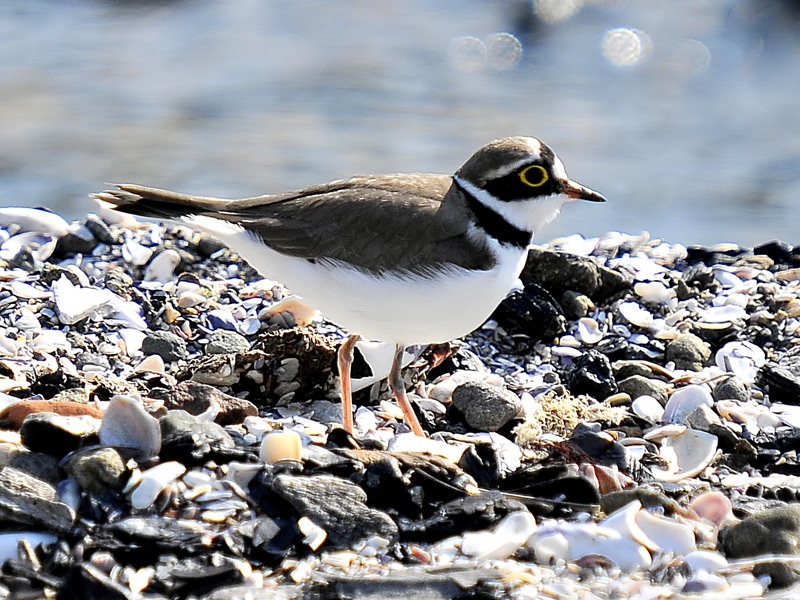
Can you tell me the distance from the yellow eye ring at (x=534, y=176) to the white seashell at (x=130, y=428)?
171cm

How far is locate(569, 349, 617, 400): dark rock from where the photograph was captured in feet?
16.5

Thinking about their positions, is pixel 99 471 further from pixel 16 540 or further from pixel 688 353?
pixel 688 353

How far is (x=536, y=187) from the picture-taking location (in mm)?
4293

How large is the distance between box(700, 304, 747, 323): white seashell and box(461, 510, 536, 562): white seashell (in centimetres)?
270

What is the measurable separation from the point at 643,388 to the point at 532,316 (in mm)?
813

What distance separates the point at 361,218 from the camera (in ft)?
13.9

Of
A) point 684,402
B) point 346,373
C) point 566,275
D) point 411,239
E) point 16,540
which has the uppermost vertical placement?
point 411,239

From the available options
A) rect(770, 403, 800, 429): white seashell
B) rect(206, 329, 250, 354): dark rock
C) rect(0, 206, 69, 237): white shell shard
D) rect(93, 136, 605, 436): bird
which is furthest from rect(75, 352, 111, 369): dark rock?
rect(770, 403, 800, 429): white seashell

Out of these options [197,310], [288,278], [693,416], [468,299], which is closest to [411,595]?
[468,299]

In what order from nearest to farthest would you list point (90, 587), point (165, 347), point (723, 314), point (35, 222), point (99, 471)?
point (90, 587) < point (99, 471) < point (165, 347) < point (723, 314) < point (35, 222)

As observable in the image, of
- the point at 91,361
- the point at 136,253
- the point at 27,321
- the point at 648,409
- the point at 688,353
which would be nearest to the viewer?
the point at 648,409

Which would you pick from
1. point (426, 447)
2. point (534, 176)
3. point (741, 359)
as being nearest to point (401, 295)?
point (426, 447)

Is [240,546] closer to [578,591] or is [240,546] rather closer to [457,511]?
[457,511]

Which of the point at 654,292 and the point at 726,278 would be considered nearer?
the point at 654,292
